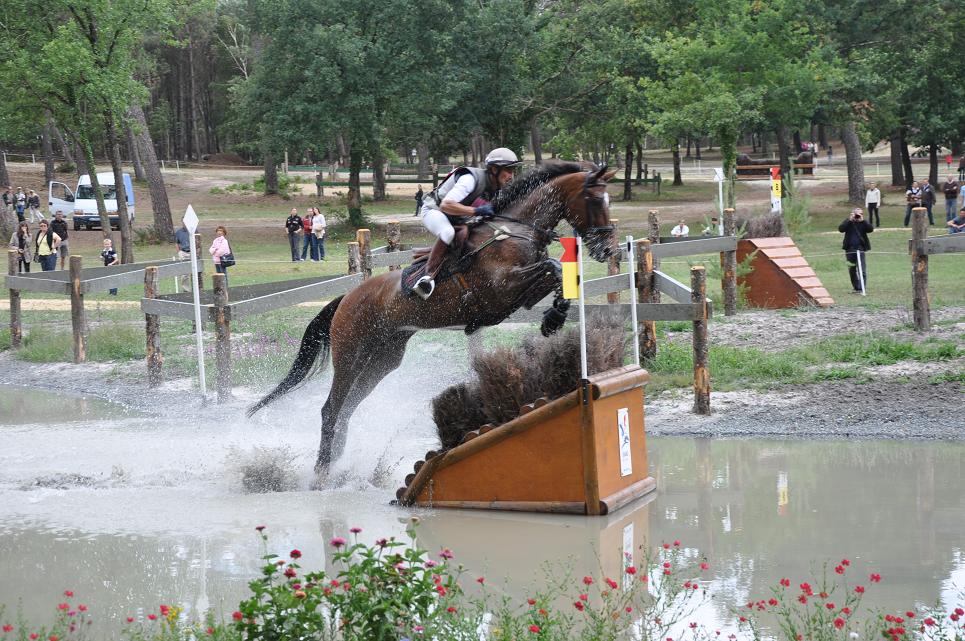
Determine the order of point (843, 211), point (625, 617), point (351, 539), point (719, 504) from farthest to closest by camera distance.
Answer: point (843, 211) < point (719, 504) < point (351, 539) < point (625, 617)

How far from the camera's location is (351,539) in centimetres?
704

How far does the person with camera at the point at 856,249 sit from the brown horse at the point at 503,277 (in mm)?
11184

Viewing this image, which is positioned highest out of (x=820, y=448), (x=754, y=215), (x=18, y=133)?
(x=18, y=133)

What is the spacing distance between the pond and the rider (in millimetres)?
1691

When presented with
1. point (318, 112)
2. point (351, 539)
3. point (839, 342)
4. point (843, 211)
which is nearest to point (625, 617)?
point (351, 539)

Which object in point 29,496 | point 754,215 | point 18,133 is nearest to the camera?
point 29,496

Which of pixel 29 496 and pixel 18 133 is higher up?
pixel 18 133

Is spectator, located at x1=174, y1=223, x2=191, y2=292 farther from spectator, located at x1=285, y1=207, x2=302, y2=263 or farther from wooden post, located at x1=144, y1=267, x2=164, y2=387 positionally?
wooden post, located at x1=144, y1=267, x2=164, y2=387

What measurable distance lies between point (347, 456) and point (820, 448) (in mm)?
3786

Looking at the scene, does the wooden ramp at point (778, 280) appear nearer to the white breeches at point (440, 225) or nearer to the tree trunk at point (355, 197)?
the white breeches at point (440, 225)

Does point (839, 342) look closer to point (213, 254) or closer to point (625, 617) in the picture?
point (625, 617)

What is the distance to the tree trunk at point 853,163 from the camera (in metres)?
37.7

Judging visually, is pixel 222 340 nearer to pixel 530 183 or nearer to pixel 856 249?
pixel 530 183

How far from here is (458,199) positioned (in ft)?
25.0
